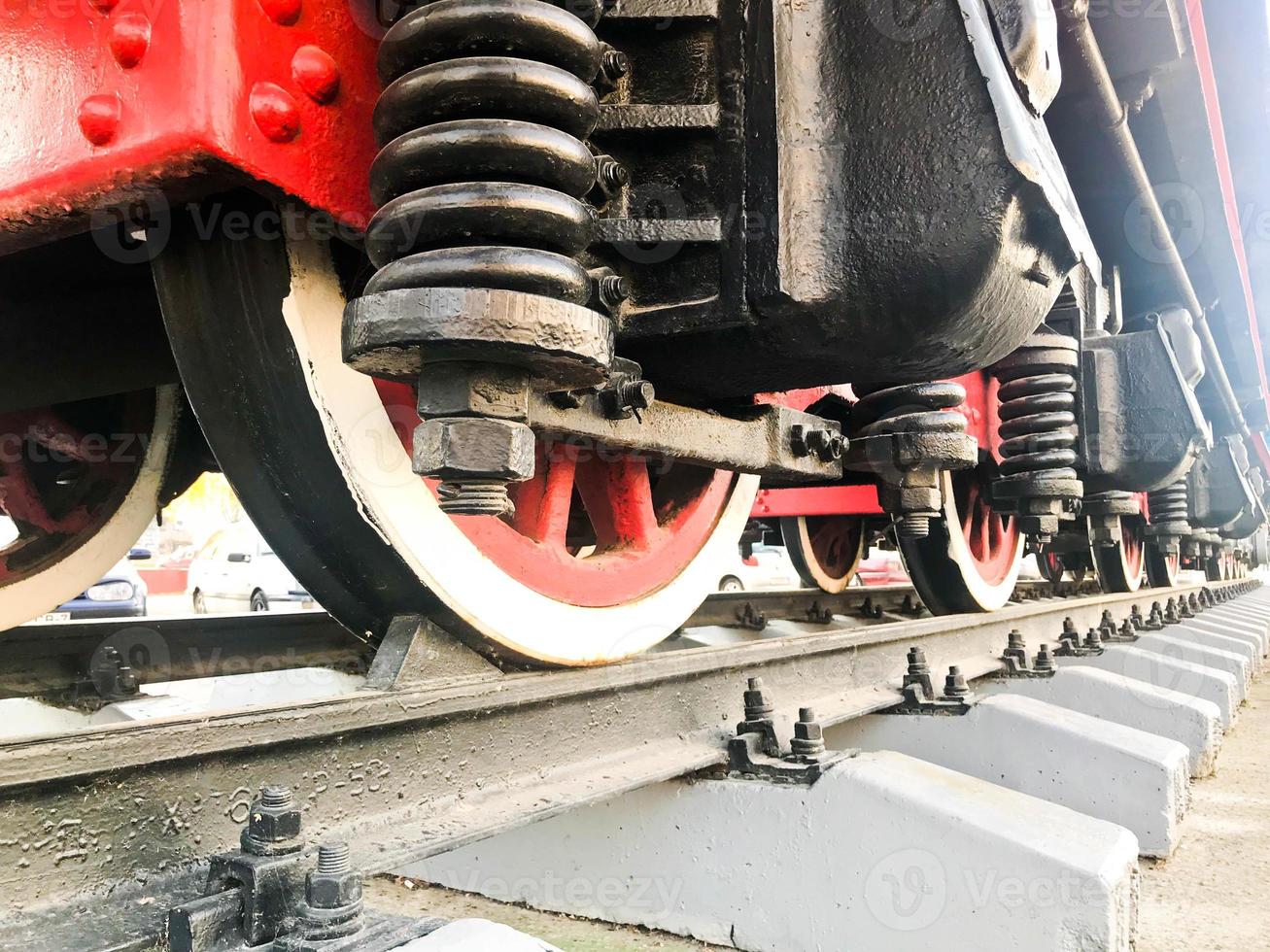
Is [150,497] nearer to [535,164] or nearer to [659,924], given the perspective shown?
[659,924]

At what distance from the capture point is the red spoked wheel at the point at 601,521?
5.32ft

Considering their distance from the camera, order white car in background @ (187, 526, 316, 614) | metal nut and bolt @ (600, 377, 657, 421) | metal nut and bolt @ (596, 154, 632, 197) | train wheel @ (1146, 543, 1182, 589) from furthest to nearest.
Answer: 1. white car in background @ (187, 526, 316, 614)
2. train wheel @ (1146, 543, 1182, 589)
3. metal nut and bolt @ (600, 377, 657, 421)
4. metal nut and bolt @ (596, 154, 632, 197)

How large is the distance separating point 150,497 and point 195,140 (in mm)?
1712

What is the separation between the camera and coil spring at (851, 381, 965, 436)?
2.06 meters

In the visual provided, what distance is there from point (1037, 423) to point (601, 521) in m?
1.86

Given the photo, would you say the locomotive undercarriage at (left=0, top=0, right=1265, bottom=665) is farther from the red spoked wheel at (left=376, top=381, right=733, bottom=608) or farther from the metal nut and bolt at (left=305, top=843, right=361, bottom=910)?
the metal nut and bolt at (left=305, top=843, right=361, bottom=910)

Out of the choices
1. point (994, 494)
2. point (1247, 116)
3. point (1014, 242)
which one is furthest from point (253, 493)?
point (1247, 116)

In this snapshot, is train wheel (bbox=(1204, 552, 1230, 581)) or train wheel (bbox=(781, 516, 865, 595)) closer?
train wheel (bbox=(781, 516, 865, 595))

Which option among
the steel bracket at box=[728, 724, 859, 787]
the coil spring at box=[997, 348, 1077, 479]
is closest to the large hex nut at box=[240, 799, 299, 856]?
the steel bracket at box=[728, 724, 859, 787]

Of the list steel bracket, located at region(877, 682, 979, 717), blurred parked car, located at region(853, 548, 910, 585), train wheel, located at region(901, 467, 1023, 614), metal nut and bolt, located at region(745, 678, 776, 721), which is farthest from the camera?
blurred parked car, located at region(853, 548, 910, 585)

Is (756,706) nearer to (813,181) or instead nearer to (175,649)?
(813,181)

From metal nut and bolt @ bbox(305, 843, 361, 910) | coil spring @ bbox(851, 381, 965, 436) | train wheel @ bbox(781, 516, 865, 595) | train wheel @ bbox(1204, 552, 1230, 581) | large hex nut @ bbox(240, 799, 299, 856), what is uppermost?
coil spring @ bbox(851, 381, 965, 436)

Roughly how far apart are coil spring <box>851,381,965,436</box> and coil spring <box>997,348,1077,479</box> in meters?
1.19

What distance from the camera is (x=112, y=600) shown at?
7.66 metres
